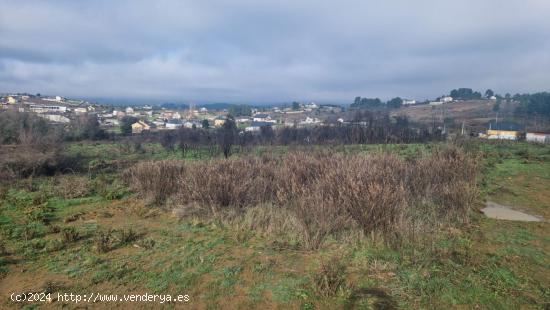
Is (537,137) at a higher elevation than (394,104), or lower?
lower

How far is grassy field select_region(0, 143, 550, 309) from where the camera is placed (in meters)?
3.72

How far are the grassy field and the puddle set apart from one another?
24.0 inches

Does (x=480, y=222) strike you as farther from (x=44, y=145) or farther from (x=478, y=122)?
(x=478, y=122)

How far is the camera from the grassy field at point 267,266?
3723 mm

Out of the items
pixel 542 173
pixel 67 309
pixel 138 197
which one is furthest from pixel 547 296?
pixel 542 173

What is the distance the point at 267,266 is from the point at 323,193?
2.41 m

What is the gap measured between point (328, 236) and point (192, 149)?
3120 centimetres

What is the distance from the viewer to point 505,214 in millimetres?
7941

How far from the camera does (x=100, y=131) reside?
46.7 metres

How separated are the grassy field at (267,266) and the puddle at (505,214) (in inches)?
24.0

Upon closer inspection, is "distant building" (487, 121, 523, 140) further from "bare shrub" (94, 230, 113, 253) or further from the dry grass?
"bare shrub" (94, 230, 113, 253)

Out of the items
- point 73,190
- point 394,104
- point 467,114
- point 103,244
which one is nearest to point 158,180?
point 73,190

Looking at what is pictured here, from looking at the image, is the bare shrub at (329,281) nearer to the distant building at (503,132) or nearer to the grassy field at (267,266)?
the grassy field at (267,266)

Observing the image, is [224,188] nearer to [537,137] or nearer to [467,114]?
[537,137]
